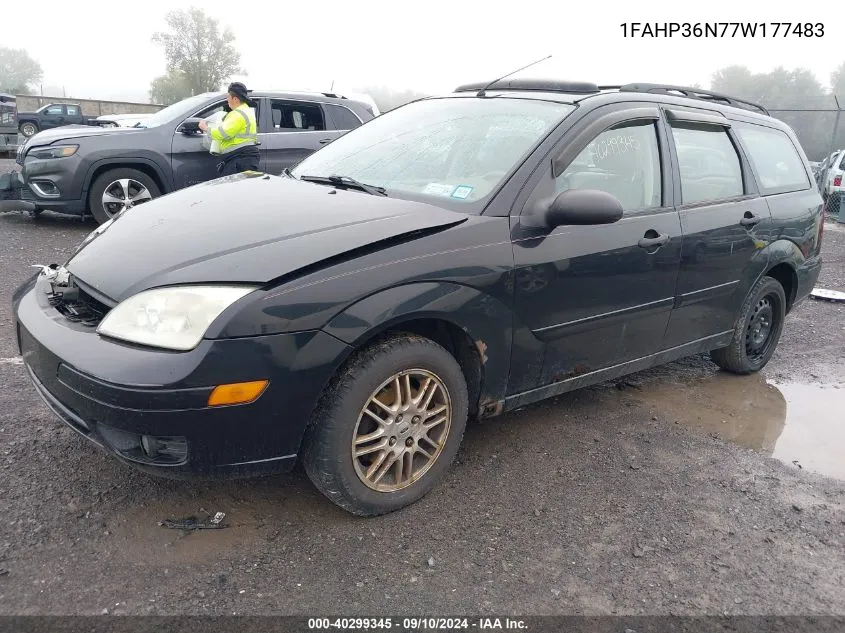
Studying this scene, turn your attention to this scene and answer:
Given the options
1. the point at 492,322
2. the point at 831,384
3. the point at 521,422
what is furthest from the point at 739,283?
the point at 492,322

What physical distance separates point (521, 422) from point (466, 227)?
53.5 inches

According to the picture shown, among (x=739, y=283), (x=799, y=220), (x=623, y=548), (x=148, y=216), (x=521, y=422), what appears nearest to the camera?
(x=623, y=548)

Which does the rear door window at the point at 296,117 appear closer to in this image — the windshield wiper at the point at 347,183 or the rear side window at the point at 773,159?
the windshield wiper at the point at 347,183

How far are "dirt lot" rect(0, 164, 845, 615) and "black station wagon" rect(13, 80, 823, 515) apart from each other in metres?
0.29

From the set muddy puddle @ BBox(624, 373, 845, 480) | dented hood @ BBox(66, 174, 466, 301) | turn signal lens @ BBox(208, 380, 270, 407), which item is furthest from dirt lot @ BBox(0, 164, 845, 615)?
dented hood @ BBox(66, 174, 466, 301)

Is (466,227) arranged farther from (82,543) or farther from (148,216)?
(82,543)

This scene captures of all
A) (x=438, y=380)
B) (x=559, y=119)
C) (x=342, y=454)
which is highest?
(x=559, y=119)

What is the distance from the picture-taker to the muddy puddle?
3.64 meters

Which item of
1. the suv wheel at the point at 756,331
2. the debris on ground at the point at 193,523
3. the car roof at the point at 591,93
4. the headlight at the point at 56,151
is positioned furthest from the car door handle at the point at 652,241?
the headlight at the point at 56,151

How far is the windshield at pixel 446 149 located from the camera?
3049 mm

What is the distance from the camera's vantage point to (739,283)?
4.08 meters

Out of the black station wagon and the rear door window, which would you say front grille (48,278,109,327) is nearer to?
the black station wagon

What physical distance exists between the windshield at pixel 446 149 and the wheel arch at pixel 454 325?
0.47 meters

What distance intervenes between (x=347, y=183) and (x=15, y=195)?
6.62m
